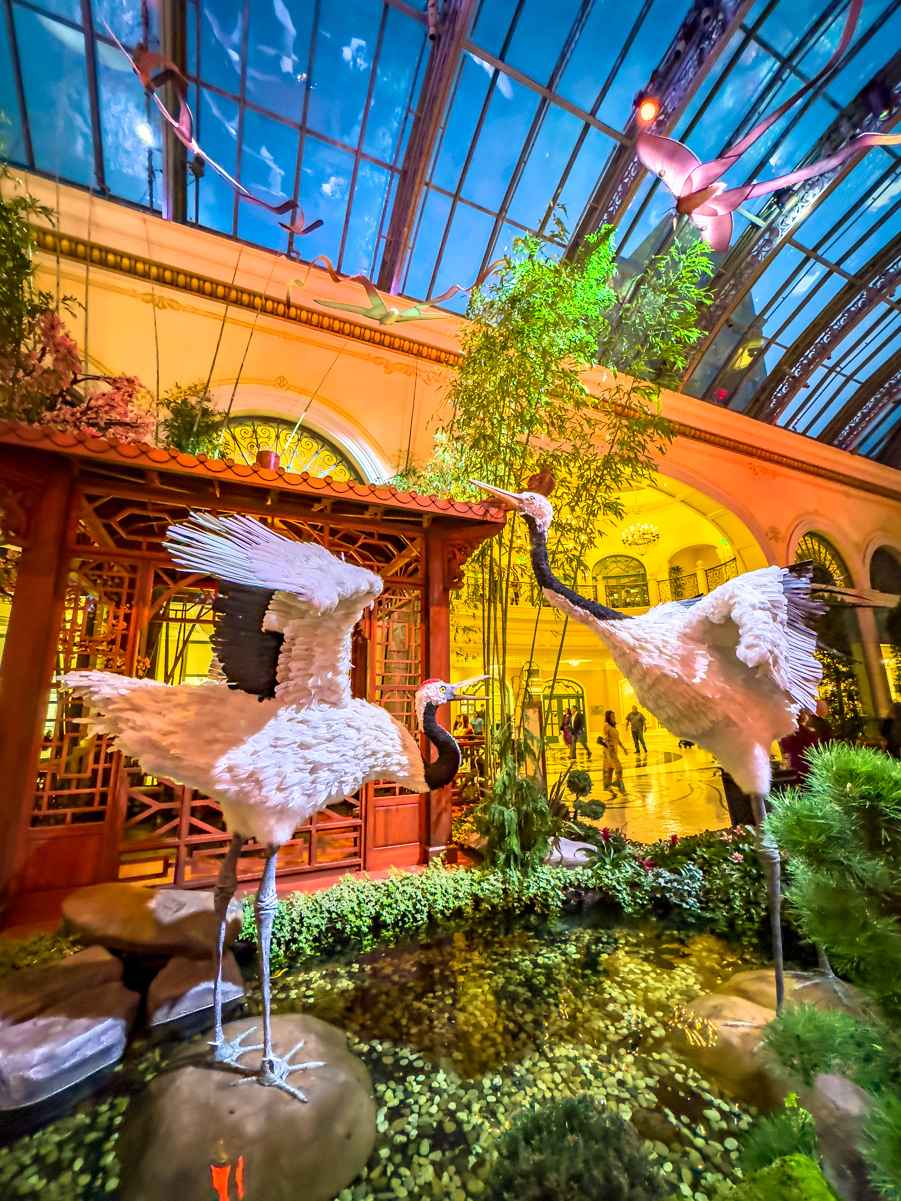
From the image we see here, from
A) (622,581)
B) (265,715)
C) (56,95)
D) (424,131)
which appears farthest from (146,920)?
(622,581)

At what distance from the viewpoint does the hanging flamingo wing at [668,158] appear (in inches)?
112

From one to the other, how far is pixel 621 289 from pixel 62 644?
9.34 m

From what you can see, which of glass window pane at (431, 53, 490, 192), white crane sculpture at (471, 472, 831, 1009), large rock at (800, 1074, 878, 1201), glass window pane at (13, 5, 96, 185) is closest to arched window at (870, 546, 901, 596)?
glass window pane at (431, 53, 490, 192)

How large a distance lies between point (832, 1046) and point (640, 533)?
13.8m

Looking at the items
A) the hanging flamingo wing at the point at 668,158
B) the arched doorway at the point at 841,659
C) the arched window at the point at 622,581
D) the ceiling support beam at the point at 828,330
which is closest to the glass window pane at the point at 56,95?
the hanging flamingo wing at the point at 668,158

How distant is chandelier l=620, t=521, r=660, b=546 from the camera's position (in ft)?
45.1

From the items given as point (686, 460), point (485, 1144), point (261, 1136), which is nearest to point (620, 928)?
point (485, 1144)

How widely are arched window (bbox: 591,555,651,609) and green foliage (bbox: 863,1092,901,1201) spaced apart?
1478 centimetres

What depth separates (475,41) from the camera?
6.28 m

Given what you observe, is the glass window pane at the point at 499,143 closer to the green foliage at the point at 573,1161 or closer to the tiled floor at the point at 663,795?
the tiled floor at the point at 663,795

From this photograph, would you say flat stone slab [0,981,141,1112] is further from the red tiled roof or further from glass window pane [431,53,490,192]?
glass window pane [431,53,490,192]

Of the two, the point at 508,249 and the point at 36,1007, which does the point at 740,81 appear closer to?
the point at 508,249

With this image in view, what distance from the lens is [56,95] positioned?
5316 mm

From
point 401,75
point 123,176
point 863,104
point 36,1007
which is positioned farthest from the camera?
point 863,104
